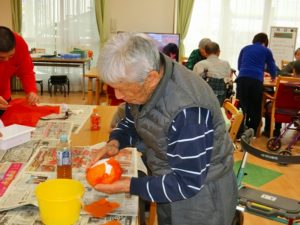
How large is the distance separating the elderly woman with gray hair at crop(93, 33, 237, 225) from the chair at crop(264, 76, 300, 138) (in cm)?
308

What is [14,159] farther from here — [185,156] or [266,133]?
[266,133]

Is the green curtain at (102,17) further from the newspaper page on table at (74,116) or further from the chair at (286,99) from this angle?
the newspaper page on table at (74,116)

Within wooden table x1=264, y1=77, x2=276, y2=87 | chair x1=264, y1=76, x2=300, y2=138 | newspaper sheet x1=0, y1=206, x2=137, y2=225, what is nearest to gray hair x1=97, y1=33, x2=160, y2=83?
newspaper sheet x1=0, y1=206, x2=137, y2=225

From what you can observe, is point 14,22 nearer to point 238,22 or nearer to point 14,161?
point 238,22

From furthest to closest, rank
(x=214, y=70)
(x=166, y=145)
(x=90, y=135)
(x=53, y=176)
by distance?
(x=214, y=70) → (x=90, y=135) → (x=53, y=176) → (x=166, y=145)

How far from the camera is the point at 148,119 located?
1120 millimetres

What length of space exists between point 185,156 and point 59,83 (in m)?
5.86

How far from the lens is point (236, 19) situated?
21.7ft

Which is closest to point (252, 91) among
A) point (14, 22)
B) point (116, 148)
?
point (116, 148)

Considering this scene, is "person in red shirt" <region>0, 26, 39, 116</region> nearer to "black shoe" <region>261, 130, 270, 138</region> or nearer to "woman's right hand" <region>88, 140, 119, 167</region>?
"woman's right hand" <region>88, 140, 119, 167</region>

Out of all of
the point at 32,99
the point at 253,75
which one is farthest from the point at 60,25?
the point at 32,99

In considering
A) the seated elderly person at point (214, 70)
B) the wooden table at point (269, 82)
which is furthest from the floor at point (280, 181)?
the seated elderly person at point (214, 70)

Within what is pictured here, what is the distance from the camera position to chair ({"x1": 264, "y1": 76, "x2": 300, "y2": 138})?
158 inches

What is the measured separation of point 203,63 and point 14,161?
3.15 meters
